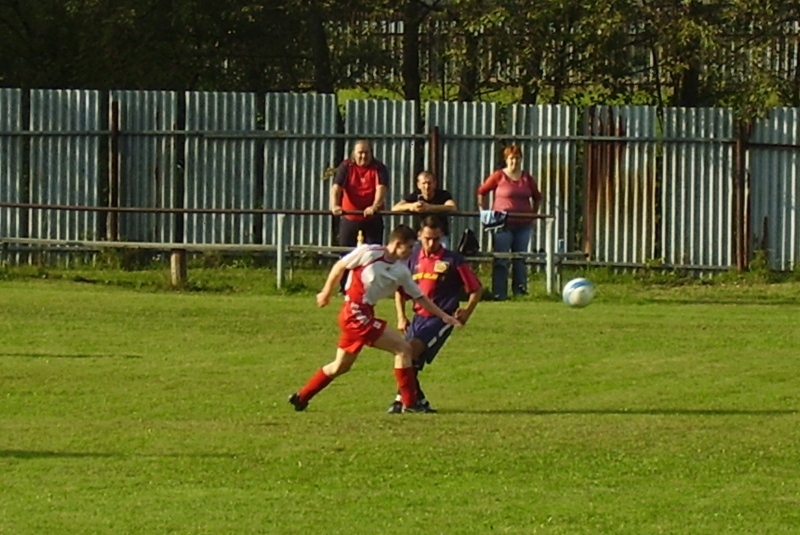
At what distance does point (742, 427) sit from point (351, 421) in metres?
2.52

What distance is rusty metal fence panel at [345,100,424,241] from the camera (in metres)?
23.7

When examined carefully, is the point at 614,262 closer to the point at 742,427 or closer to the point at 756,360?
the point at 756,360

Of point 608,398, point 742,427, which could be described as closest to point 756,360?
point 608,398

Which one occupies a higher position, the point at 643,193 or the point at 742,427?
the point at 643,193

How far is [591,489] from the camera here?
10.3 meters

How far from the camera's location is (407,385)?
1315 centimetres

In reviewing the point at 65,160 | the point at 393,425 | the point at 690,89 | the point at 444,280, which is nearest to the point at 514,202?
the point at 690,89

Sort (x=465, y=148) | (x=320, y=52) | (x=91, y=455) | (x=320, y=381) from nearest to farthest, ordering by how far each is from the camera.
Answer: (x=91, y=455) < (x=320, y=381) < (x=465, y=148) < (x=320, y=52)

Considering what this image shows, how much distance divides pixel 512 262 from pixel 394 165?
3.27m

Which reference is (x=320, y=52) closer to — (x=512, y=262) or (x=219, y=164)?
(x=219, y=164)

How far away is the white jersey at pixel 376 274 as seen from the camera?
42.1 feet

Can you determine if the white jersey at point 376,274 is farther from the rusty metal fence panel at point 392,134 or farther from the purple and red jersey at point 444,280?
the rusty metal fence panel at point 392,134

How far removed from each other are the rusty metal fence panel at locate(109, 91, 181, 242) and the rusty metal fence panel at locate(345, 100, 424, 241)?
7.48ft

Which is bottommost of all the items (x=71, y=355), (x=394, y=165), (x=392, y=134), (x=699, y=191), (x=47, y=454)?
(x=47, y=454)
